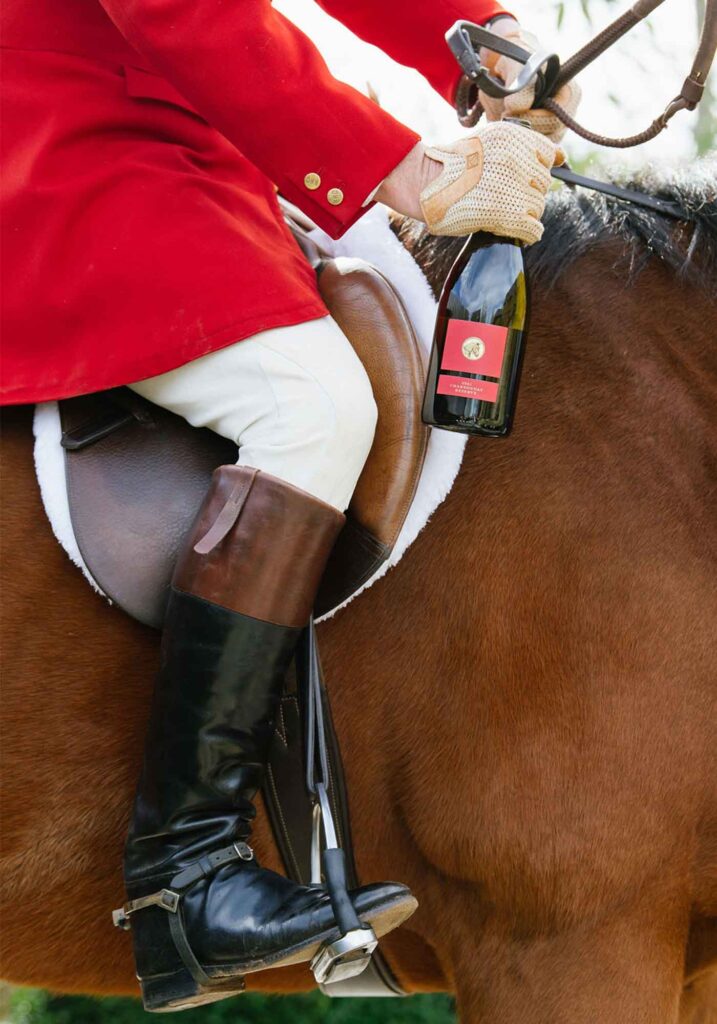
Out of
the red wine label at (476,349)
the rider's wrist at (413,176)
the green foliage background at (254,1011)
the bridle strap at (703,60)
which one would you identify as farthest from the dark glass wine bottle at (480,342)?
the green foliage background at (254,1011)

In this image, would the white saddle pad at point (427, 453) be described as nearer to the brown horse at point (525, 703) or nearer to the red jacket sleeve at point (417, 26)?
the brown horse at point (525, 703)

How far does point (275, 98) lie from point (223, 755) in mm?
1087

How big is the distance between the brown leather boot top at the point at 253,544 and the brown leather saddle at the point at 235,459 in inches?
5.2

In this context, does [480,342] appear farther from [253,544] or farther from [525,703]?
[525,703]

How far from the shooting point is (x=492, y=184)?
168cm

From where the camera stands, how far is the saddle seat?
1882 mm

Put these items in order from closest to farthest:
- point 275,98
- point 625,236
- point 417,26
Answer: point 275,98 → point 625,236 → point 417,26

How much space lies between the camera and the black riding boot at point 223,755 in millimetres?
1767

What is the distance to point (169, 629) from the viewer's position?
182 cm

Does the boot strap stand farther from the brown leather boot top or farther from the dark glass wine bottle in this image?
the dark glass wine bottle

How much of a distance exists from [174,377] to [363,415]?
1.09 ft

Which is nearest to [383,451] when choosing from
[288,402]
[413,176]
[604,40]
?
[288,402]

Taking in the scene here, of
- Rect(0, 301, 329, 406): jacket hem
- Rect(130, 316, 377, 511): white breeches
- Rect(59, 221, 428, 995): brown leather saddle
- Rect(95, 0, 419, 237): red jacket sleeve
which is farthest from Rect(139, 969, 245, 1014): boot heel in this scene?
Rect(95, 0, 419, 237): red jacket sleeve

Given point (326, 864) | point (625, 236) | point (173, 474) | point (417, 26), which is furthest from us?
point (417, 26)
